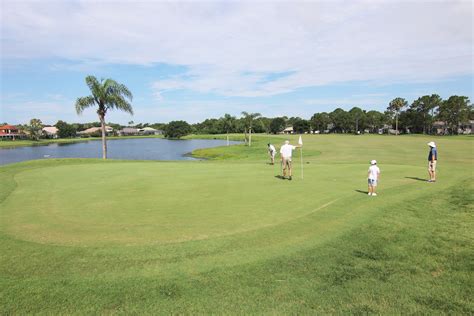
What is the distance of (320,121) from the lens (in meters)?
176

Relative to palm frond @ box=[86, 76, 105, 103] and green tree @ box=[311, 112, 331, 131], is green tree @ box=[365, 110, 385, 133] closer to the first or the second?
green tree @ box=[311, 112, 331, 131]

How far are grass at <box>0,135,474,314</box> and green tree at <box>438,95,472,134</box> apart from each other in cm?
12848

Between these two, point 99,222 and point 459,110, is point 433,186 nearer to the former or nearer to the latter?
point 99,222

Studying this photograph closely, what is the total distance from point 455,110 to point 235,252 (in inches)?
5493

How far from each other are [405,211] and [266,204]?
15.1ft

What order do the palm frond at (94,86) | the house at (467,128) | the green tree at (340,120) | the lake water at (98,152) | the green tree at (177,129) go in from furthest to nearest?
the green tree at (177,129) < the green tree at (340,120) < the house at (467,128) < the lake water at (98,152) < the palm frond at (94,86)

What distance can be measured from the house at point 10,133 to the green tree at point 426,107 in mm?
189375

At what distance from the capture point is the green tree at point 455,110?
11794cm

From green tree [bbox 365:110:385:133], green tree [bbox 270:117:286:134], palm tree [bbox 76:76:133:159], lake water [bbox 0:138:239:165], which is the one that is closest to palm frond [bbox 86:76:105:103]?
palm tree [bbox 76:76:133:159]

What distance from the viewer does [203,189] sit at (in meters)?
14.1

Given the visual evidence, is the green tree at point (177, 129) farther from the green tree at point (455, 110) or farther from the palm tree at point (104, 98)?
the palm tree at point (104, 98)

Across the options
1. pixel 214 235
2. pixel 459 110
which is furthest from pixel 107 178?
pixel 459 110

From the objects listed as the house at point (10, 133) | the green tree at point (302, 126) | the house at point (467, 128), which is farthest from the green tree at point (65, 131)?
the house at point (467, 128)

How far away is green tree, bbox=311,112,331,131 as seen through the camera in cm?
17388
